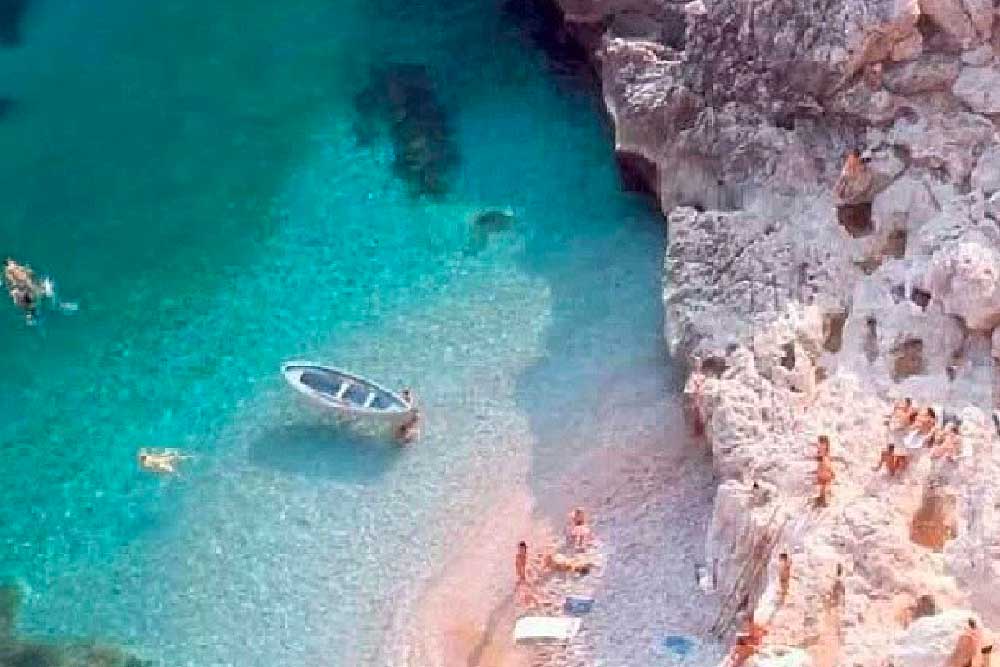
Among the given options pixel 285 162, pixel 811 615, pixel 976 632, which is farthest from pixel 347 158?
pixel 976 632

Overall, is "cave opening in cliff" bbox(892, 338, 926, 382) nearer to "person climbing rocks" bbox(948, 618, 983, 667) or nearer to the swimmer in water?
"person climbing rocks" bbox(948, 618, 983, 667)

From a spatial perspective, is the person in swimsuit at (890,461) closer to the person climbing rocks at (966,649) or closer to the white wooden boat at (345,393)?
the person climbing rocks at (966,649)

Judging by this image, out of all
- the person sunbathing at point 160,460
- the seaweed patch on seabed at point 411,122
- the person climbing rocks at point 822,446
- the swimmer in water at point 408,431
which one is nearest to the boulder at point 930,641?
the person climbing rocks at point 822,446

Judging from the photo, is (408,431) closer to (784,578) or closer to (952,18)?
(784,578)

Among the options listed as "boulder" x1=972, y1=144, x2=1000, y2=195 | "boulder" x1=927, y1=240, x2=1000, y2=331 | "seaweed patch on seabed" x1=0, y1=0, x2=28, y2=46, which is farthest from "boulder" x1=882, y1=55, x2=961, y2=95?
"seaweed patch on seabed" x1=0, y1=0, x2=28, y2=46

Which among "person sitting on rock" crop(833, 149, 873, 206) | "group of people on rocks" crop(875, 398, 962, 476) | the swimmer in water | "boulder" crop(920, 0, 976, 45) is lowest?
the swimmer in water

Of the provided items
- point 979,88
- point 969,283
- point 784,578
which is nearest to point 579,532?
point 784,578
